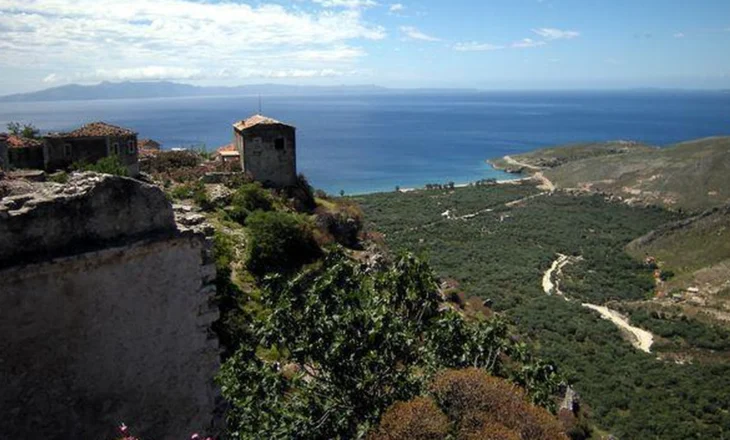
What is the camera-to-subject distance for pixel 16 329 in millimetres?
6340

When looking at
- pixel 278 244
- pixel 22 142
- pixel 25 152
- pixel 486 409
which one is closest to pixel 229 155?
pixel 25 152

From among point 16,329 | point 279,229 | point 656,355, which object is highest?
point 16,329

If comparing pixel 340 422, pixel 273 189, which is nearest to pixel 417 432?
pixel 340 422

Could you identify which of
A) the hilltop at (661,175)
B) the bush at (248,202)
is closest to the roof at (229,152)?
the bush at (248,202)

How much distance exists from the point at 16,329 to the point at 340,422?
149 inches

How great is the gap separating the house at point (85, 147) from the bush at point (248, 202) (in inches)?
238

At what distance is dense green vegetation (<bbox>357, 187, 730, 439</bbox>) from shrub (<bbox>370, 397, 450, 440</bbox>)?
10.5 feet

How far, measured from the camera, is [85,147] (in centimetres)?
2588

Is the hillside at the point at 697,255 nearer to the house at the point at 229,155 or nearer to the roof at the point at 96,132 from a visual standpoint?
the house at the point at 229,155

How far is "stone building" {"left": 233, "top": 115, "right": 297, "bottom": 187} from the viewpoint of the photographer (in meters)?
25.2

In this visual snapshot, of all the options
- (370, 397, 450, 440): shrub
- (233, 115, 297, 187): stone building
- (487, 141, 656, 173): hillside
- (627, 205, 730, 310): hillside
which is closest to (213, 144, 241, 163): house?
(233, 115, 297, 187): stone building

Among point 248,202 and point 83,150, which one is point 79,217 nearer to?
point 248,202

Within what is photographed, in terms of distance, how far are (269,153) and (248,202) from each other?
341cm

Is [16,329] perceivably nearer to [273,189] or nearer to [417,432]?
[417,432]
